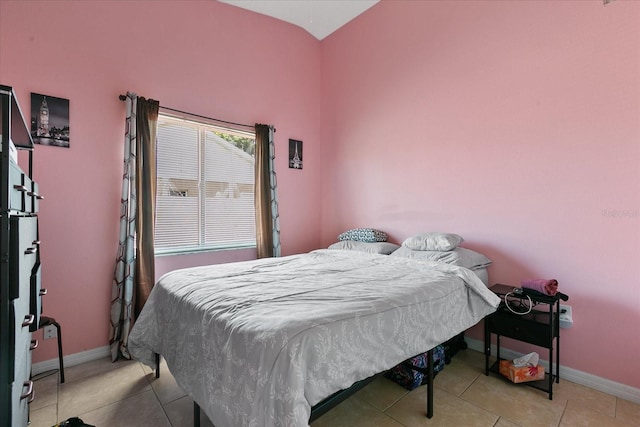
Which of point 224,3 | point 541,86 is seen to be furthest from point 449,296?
point 224,3

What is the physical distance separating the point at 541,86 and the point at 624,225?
114 centimetres

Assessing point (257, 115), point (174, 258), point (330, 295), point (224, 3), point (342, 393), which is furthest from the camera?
point (257, 115)

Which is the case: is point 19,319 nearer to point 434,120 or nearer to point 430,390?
point 430,390

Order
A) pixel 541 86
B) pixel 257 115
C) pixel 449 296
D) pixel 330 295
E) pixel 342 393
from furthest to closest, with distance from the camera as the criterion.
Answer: pixel 257 115 → pixel 541 86 → pixel 449 296 → pixel 330 295 → pixel 342 393

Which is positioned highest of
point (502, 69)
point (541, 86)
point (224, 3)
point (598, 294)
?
point (224, 3)

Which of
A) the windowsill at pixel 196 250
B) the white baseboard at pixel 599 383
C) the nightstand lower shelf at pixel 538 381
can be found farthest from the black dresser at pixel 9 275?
the white baseboard at pixel 599 383

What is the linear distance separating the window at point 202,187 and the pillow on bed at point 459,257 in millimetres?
1918

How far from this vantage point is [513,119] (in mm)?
2414

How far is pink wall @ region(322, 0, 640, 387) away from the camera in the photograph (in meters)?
1.97

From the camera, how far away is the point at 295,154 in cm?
381

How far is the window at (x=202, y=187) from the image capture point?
2.91 m

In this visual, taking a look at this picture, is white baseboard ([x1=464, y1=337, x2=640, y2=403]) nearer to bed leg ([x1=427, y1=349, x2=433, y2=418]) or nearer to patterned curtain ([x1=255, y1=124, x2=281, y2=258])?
bed leg ([x1=427, y1=349, x2=433, y2=418])

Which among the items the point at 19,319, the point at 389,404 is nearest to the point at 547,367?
the point at 389,404

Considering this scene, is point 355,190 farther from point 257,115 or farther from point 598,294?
point 598,294
